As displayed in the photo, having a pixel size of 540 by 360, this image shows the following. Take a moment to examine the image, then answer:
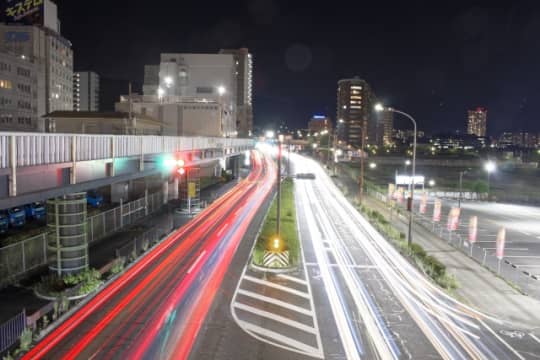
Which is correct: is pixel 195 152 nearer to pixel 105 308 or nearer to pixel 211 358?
pixel 105 308

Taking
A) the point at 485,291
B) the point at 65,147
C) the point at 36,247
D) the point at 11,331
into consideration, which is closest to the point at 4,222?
the point at 36,247

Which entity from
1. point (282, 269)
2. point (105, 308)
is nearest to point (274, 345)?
point (105, 308)

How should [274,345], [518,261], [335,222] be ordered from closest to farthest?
[274,345] < [518,261] < [335,222]

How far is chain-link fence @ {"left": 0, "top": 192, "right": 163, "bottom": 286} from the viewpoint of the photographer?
2138cm

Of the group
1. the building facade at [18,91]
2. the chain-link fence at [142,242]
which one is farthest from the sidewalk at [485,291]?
the building facade at [18,91]

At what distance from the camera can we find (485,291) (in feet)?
82.1

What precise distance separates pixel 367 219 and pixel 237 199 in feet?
53.9

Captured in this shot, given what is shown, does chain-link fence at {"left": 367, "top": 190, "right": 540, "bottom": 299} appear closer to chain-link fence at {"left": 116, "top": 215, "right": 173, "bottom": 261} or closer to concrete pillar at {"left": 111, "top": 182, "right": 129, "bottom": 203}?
chain-link fence at {"left": 116, "top": 215, "right": 173, "bottom": 261}

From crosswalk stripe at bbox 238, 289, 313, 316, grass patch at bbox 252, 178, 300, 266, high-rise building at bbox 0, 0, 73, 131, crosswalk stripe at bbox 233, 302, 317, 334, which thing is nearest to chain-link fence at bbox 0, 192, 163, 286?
grass patch at bbox 252, 178, 300, 266

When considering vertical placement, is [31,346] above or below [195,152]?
below

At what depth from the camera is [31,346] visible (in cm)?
1502

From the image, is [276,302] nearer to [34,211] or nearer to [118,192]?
[34,211]

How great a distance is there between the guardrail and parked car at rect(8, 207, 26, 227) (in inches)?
567

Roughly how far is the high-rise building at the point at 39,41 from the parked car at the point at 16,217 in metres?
68.4
